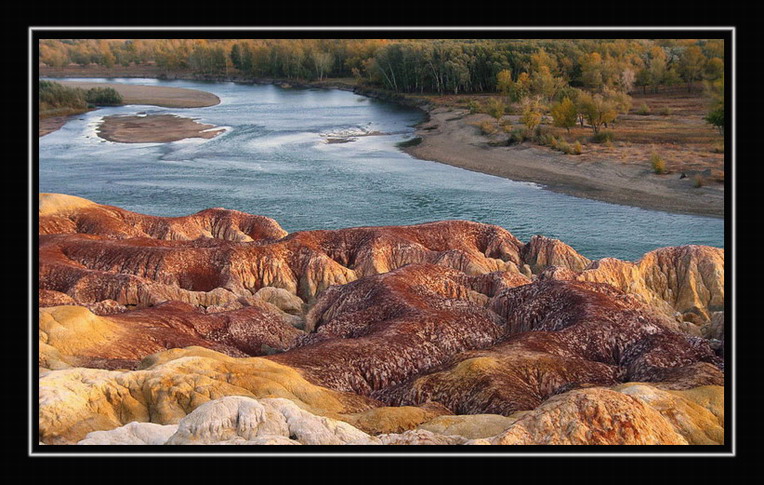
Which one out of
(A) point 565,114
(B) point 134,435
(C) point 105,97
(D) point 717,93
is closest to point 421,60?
(A) point 565,114

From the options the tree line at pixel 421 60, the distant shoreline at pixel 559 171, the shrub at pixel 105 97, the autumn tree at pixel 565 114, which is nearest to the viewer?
the distant shoreline at pixel 559 171

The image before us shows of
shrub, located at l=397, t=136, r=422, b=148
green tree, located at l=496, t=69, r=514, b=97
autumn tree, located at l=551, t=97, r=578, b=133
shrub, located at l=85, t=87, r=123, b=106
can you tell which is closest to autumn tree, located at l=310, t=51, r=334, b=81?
shrub, located at l=85, t=87, r=123, b=106

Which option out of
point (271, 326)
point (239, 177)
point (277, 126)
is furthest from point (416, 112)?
point (271, 326)

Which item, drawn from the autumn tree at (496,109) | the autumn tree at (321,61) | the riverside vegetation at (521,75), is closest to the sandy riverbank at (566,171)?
the autumn tree at (496,109)

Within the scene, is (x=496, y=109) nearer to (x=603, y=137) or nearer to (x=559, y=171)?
(x=603, y=137)

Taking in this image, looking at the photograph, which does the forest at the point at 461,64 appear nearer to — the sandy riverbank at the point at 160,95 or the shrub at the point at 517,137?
the shrub at the point at 517,137

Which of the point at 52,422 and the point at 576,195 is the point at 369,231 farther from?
the point at 576,195
